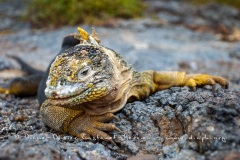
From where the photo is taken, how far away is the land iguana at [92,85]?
10.8 feet

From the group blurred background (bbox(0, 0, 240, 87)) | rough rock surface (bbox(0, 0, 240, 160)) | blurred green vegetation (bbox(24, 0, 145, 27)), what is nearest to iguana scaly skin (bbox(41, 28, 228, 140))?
rough rock surface (bbox(0, 0, 240, 160))

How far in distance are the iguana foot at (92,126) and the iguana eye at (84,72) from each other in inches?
21.9

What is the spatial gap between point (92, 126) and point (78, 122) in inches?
7.8

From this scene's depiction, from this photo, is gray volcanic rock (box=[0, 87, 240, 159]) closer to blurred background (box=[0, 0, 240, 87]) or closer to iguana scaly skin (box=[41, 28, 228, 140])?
iguana scaly skin (box=[41, 28, 228, 140])

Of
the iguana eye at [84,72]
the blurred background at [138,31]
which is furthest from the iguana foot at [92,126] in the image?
the blurred background at [138,31]

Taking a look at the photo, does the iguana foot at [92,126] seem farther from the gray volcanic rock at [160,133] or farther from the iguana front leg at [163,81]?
the iguana front leg at [163,81]

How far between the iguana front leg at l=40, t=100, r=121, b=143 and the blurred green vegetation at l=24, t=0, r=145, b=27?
7118 mm

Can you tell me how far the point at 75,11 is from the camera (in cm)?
1097

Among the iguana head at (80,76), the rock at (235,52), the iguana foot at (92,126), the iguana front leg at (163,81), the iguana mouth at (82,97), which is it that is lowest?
the rock at (235,52)

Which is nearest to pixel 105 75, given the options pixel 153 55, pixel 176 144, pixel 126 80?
pixel 126 80

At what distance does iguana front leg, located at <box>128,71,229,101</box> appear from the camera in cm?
421

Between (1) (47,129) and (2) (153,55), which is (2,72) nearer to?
(2) (153,55)

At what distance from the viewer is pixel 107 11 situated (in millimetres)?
11242

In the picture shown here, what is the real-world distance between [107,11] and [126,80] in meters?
7.59
